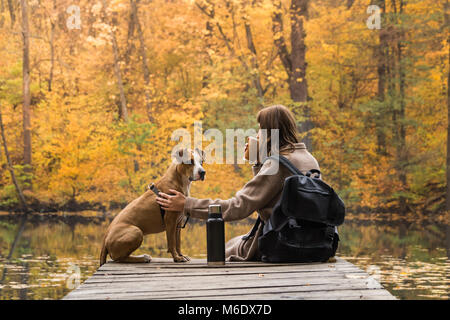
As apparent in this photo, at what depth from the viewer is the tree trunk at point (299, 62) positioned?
637 inches

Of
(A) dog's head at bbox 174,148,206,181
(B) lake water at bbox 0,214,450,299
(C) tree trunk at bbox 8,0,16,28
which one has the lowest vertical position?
(B) lake water at bbox 0,214,450,299

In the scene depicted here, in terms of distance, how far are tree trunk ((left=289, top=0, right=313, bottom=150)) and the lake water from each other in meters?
3.53

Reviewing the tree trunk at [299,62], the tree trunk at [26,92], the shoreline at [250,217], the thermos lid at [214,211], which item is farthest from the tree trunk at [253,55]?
Result: the thermos lid at [214,211]

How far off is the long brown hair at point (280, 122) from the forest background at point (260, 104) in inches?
478

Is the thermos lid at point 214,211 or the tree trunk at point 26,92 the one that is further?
the tree trunk at point 26,92

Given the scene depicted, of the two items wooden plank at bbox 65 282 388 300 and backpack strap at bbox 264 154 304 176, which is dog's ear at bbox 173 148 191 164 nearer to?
backpack strap at bbox 264 154 304 176

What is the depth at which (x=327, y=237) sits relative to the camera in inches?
140

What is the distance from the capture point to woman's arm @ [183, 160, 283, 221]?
141 inches

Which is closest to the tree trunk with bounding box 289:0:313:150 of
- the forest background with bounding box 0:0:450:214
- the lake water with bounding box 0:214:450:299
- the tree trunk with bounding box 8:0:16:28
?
the forest background with bounding box 0:0:450:214

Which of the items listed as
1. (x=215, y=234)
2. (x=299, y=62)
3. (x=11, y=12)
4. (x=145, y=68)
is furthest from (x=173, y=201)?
(x=11, y=12)

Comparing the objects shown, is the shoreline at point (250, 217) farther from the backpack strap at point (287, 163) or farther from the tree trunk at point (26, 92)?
the backpack strap at point (287, 163)

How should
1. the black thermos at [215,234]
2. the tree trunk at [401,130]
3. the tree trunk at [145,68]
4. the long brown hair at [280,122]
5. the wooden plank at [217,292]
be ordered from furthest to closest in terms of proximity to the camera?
the tree trunk at [145,68] < the tree trunk at [401,130] < the long brown hair at [280,122] < the black thermos at [215,234] < the wooden plank at [217,292]
